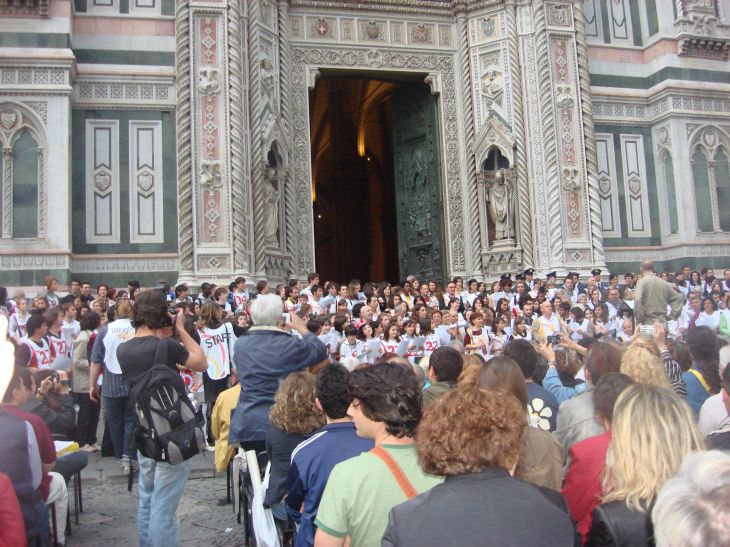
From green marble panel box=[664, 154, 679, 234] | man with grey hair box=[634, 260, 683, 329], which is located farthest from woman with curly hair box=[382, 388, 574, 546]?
green marble panel box=[664, 154, 679, 234]

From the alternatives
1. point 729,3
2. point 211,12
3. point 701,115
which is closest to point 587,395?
point 211,12

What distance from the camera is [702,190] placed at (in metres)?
17.7

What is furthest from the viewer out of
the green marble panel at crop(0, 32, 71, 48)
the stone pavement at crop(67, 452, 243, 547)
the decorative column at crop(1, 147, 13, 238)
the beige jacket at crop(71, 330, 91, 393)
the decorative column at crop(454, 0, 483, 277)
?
the decorative column at crop(454, 0, 483, 277)

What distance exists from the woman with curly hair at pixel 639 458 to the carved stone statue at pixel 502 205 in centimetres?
1390

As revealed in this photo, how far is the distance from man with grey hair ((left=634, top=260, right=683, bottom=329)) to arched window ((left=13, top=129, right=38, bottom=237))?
10.4m

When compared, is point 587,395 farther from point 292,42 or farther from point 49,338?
point 292,42

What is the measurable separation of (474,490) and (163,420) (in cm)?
271

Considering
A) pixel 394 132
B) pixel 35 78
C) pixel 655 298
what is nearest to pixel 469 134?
pixel 394 132

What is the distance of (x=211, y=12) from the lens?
47.7 feet

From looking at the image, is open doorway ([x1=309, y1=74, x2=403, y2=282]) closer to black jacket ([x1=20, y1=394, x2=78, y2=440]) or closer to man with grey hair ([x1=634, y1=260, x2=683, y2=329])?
man with grey hair ([x1=634, y1=260, x2=683, y2=329])

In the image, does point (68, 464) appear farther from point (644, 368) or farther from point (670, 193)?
point (670, 193)

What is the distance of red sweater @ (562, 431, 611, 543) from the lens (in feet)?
11.1

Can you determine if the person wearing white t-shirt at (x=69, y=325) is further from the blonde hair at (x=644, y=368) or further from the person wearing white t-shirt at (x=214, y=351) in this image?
the blonde hair at (x=644, y=368)

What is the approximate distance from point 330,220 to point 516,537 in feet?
78.6
